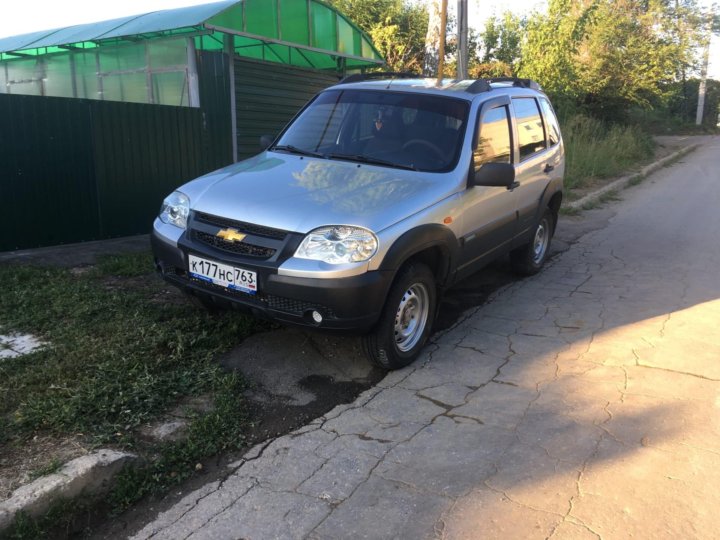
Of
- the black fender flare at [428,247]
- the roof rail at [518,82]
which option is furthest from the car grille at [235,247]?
the roof rail at [518,82]

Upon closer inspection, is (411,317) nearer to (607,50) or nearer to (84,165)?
(84,165)

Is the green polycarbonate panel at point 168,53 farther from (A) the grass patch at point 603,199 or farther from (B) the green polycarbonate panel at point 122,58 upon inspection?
(A) the grass patch at point 603,199

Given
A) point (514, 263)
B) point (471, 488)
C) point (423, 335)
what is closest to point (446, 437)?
point (471, 488)

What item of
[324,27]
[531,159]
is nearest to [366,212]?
[531,159]

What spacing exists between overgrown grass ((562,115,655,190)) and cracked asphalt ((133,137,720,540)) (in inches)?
337

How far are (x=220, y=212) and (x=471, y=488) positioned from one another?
2.31 meters

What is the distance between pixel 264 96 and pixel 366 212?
8328 millimetres

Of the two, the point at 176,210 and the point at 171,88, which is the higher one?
the point at 171,88

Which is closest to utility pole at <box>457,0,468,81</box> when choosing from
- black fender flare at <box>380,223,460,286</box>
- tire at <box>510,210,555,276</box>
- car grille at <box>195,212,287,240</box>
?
tire at <box>510,210,555,276</box>

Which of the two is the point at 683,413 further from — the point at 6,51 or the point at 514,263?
the point at 6,51

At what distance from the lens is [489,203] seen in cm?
482

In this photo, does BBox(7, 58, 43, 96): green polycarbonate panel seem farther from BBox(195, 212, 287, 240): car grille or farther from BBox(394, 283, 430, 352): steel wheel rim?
BBox(394, 283, 430, 352): steel wheel rim

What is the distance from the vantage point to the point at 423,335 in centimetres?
430

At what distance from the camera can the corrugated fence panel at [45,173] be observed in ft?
21.8
